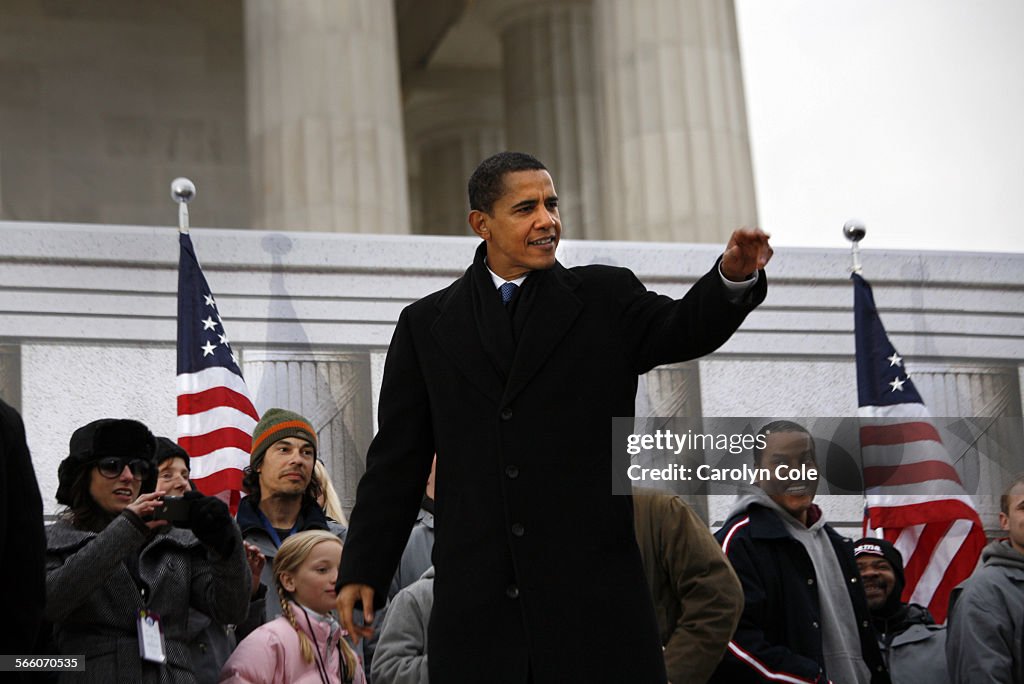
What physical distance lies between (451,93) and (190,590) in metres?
22.7

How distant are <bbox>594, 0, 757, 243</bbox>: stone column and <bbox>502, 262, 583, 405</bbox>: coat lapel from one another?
13237 millimetres

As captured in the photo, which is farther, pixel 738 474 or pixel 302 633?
pixel 738 474

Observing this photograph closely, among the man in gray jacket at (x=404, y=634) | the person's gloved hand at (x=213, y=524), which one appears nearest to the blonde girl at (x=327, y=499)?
the man in gray jacket at (x=404, y=634)

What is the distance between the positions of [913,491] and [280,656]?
16.5 ft

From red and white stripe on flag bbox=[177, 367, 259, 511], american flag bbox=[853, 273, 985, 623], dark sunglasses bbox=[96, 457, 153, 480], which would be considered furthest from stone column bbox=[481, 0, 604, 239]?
dark sunglasses bbox=[96, 457, 153, 480]

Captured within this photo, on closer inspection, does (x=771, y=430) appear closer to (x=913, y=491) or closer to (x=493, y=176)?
(x=493, y=176)

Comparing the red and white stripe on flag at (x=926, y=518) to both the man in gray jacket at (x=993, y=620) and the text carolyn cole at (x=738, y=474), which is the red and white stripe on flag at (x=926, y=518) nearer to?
the man in gray jacket at (x=993, y=620)

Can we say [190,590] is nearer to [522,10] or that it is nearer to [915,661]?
[915,661]

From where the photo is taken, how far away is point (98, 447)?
745 centimetres

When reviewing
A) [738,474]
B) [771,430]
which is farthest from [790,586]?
[771,430]

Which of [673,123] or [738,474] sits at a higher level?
[673,123]

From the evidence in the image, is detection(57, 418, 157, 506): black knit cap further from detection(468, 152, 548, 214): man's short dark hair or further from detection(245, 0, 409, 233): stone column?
detection(245, 0, 409, 233): stone column

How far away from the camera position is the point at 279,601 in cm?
830

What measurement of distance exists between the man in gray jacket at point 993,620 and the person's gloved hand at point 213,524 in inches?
138
